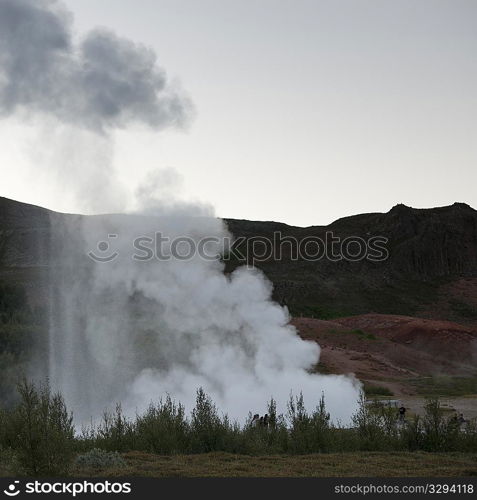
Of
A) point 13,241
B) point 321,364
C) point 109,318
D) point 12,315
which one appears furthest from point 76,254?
point 13,241

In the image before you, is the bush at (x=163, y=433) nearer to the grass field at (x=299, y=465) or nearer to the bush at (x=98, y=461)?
the grass field at (x=299, y=465)

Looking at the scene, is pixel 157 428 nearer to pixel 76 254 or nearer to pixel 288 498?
pixel 288 498

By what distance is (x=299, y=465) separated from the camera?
18.6 meters

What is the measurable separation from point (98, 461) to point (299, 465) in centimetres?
523

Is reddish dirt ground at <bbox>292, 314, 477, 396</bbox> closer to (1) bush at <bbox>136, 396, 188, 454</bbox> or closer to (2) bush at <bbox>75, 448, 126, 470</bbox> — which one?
(1) bush at <bbox>136, 396, 188, 454</bbox>


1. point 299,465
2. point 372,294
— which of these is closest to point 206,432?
point 299,465

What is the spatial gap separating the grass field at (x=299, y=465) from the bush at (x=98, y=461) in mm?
332

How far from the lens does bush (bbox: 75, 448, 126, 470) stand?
1795 cm

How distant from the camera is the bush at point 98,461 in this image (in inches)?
707

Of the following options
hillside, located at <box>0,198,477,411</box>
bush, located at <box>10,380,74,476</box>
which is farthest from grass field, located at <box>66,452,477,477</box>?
hillside, located at <box>0,198,477,411</box>

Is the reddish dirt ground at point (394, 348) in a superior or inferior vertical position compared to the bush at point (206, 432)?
superior

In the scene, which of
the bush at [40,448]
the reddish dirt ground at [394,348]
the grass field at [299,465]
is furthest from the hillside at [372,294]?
the bush at [40,448]

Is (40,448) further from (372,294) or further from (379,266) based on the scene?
(379,266)

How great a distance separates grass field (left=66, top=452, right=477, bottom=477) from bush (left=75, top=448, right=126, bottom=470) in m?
0.33
